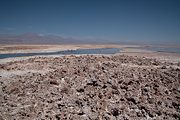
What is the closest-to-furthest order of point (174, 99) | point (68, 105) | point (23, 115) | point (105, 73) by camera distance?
point (23, 115) → point (68, 105) → point (174, 99) → point (105, 73)

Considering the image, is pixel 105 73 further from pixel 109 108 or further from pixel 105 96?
pixel 109 108

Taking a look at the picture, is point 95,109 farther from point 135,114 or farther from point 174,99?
point 174,99

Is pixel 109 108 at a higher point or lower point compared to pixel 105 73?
lower

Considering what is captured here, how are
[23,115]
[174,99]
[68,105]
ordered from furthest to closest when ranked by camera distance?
1. [174,99]
2. [68,105]
3. [23,115]

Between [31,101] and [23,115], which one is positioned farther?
[31,101]

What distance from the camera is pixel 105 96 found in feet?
33.8

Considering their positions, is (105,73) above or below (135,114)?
above

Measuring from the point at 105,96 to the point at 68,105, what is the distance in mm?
1848

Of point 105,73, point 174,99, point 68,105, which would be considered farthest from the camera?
point 105,73

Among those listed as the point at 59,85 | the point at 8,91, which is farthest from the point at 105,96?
the point at 8,91

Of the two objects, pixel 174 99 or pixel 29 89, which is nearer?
pixel 174 99

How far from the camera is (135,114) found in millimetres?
9086

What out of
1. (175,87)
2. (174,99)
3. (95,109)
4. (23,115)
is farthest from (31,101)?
(175,87)

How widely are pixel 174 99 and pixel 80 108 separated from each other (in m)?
4.53
